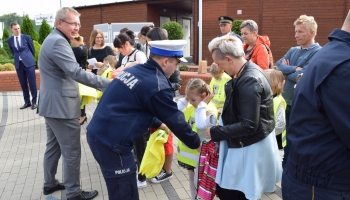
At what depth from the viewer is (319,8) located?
1308 cm

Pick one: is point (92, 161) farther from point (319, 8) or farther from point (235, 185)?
point (319, 8)

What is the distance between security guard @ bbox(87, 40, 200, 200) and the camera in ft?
6.89

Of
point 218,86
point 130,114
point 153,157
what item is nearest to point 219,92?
point 218,86

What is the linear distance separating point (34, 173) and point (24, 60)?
483cm

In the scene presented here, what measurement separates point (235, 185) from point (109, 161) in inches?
37.8

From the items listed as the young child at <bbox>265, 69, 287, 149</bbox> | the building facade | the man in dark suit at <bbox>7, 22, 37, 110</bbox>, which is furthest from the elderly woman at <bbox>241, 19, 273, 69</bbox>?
the building facade

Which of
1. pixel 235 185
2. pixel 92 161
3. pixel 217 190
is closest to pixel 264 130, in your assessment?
pixel 235 185

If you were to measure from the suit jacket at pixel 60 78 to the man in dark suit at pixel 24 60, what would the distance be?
18.7ft

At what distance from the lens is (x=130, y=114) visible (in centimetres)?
214

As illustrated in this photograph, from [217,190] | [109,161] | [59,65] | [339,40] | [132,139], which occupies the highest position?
[339,40]

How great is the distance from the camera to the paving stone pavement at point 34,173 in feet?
12.2

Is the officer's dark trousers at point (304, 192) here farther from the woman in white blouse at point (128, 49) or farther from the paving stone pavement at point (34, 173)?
the woman in white blouse at point (128, 49)

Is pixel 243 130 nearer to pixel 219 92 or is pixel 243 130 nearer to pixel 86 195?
pixel 219 92

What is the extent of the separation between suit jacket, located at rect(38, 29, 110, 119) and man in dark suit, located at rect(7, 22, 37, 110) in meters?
5.69
